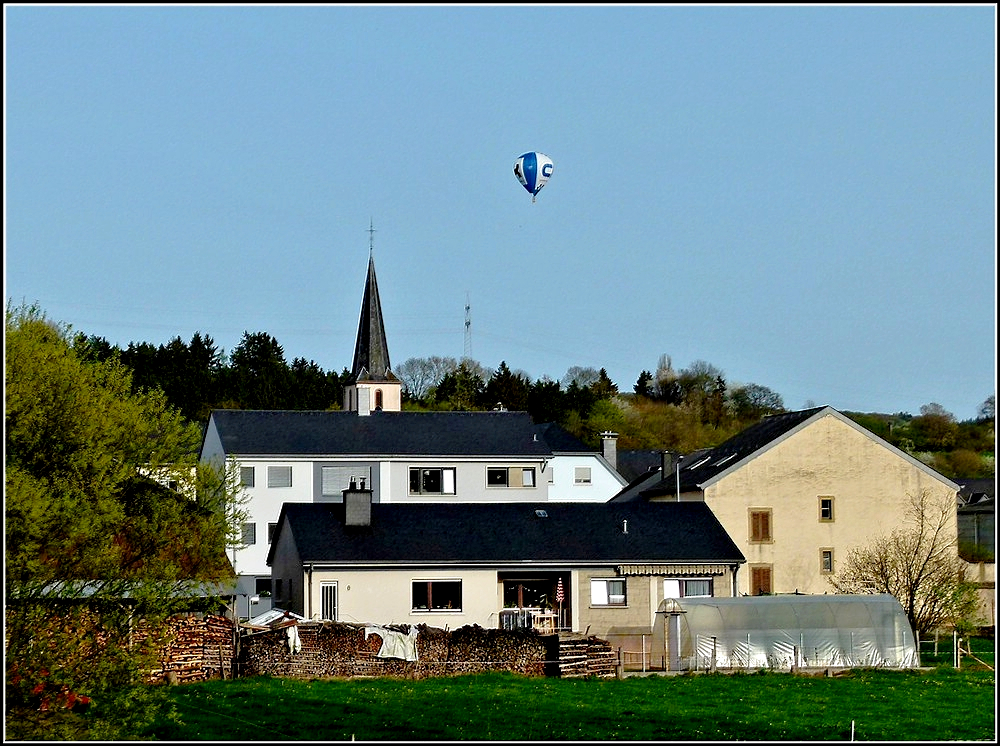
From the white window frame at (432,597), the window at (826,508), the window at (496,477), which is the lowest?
the white window frame at (432,597)

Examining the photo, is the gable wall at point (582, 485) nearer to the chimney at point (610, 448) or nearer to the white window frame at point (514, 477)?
the chimney at point (610, 448)

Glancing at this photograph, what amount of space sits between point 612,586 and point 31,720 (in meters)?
24.7

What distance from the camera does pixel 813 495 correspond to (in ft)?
170

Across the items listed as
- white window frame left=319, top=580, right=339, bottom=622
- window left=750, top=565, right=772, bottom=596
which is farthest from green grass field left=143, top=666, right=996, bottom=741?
window left=750, top=565, right=772, bottom=596

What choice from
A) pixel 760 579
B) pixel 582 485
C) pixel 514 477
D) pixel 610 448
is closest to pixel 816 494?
pixel 760 579

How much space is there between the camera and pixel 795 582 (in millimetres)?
51125

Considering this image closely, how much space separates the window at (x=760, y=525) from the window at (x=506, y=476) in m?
18.2

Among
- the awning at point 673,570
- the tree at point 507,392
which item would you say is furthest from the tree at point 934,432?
→ the tree at point 507,392

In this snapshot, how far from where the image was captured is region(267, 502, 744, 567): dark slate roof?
46562mm

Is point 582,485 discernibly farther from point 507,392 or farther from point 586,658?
point 586,658

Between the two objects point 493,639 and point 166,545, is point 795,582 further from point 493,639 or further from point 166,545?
point 166,545

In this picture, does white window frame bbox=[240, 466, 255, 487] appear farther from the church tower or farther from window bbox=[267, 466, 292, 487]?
the church tower

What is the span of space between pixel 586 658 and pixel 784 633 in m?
5.60

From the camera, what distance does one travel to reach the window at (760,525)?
5134 cm
